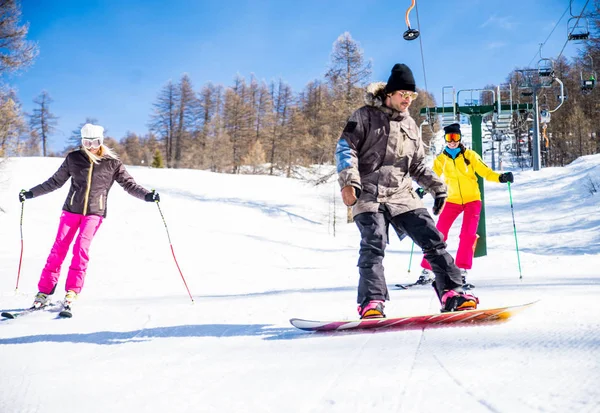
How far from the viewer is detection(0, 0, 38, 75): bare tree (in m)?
13.6

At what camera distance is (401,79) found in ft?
9.25

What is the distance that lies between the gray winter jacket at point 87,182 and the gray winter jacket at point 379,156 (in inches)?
94.5

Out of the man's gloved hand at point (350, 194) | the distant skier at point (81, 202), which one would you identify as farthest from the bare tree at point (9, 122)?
the man's gloved hand at point (350, 194)

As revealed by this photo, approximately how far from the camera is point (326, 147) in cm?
1961

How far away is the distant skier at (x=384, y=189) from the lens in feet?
8.78

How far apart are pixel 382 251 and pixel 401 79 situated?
1.20 metres

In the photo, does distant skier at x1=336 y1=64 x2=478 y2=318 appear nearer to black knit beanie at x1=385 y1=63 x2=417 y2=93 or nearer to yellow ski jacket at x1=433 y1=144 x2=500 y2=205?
black knit beanie at x1=385 y1=63 x2=417 y2=93

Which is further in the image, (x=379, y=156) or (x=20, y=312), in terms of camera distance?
(x=20, y=312)

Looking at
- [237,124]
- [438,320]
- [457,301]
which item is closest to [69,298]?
[438,320]

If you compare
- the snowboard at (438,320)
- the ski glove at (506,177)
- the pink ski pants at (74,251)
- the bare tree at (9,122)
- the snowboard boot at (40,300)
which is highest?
the bare tree at (9,122)

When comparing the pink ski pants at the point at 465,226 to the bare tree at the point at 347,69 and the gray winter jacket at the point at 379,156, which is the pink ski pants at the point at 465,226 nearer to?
the gray winter jacket at the point at 379,156

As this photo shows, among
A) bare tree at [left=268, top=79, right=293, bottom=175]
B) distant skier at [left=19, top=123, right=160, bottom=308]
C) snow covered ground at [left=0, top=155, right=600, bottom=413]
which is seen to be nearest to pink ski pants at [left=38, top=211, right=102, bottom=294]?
distant skier at [left=19, top=123, right=160, bottom=308]

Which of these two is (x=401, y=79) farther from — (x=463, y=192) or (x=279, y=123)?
(x=279, y=123)

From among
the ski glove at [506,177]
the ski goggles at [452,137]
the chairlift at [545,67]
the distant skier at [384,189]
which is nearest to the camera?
the distant skier at [384,189]
